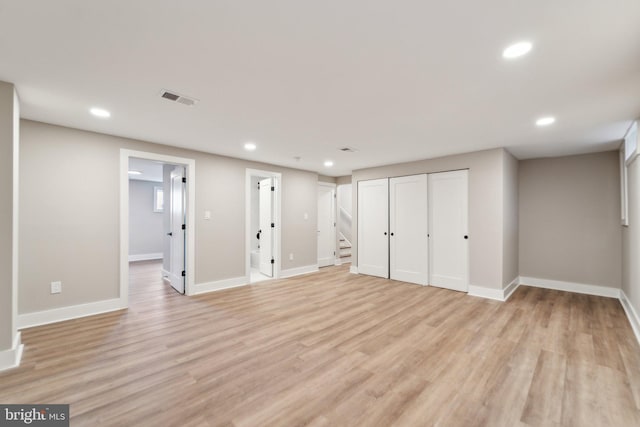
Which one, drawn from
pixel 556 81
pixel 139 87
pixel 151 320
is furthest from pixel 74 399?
pixel 556 81

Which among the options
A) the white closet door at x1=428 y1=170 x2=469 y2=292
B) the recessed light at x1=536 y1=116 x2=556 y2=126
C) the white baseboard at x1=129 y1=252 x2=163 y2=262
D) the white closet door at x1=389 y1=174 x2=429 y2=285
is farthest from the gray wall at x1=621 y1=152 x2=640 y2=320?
the white baseboard at x1=129 y1=252 x2=163 y2=262

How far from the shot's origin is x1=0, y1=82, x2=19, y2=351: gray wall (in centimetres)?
226

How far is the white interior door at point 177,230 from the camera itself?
4.77m

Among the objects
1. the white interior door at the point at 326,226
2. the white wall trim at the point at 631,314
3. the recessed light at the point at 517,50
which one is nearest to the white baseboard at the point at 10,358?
the recessed light at the point at 517,50

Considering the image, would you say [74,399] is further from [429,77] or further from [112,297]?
[429,77]

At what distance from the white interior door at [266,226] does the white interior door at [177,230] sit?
1.81m

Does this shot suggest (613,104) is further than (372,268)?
No

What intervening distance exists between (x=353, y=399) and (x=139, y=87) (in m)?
3.17

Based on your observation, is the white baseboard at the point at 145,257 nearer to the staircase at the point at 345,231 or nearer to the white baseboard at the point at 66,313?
the white baseboard at the point at 66,313

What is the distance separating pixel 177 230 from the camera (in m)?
4.97

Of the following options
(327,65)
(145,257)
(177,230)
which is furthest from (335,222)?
(145,257)

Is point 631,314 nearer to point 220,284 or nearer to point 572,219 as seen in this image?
point 572,219

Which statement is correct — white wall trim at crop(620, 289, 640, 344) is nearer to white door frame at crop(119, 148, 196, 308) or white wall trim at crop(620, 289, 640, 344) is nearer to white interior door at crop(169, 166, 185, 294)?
white door frame at crop(119, 148, 196, 308)

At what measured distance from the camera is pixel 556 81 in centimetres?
225
